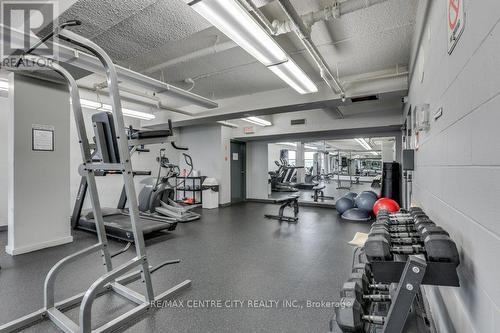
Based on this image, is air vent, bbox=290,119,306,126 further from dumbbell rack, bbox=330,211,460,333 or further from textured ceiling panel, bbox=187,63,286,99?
dumbbell rack, bbox=330,211,460,333

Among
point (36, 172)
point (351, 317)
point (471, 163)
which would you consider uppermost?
point (471, 163)

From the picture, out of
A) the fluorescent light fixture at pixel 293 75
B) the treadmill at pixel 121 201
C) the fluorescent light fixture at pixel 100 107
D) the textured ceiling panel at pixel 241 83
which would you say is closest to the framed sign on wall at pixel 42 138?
the treadmill at pixel 121 201

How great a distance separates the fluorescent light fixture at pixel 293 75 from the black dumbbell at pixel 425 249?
2.28m

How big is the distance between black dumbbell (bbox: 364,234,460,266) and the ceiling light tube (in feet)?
6.08

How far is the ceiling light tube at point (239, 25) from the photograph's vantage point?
179cm

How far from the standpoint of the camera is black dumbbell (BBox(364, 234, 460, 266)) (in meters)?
0.97

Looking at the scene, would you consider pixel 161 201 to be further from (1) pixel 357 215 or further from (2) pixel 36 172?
(1) pixel 357 215

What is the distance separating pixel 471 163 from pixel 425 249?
41cm

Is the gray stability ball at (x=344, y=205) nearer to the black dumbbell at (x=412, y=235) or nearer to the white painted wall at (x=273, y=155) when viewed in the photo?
the black dumbbell at (x=412, y=235)

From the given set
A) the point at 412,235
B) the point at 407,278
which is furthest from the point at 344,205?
the point at 407,278

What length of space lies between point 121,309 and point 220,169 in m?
5.29

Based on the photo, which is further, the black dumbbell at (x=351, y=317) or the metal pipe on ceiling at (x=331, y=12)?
the metal pipe on ceiling at (x=331, y=12)

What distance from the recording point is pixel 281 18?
2635 millimetres

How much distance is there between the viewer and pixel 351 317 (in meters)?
1.11
